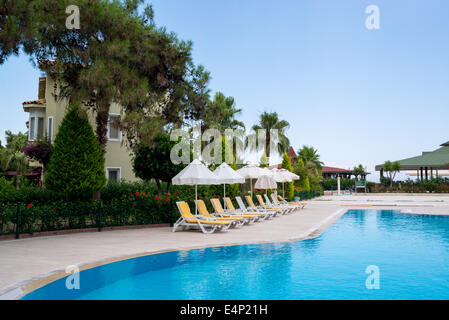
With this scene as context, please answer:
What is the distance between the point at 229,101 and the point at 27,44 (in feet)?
99.3

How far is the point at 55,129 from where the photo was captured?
21.7 meters

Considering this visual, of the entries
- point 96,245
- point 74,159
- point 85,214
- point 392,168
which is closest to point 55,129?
point 74,159

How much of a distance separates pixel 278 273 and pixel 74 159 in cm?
852

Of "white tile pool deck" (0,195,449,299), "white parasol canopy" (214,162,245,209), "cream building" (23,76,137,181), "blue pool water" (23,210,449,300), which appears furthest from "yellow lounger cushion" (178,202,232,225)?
"cream building" (23,76,137,181)

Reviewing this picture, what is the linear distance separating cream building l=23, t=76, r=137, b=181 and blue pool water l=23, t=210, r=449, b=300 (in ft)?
46.3

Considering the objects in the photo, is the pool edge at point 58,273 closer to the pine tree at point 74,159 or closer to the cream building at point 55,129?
the pine tree at point 74,159

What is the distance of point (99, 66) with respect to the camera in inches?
479

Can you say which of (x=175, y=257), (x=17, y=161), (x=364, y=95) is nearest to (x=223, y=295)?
(x=175, y=257)

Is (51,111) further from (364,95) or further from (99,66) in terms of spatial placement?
(364,95)

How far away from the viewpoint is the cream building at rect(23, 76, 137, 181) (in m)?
A: 22.0

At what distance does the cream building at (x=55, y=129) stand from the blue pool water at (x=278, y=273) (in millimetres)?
14114

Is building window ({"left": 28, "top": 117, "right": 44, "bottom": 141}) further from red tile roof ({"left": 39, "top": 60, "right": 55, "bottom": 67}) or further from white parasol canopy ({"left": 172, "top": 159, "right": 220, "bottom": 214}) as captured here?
white parasol canopy ({"left": 172, "top": 159, "right": 220, "bottom": 214})

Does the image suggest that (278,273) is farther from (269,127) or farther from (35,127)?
(269,127)

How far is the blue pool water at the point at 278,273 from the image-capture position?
6.71 m
